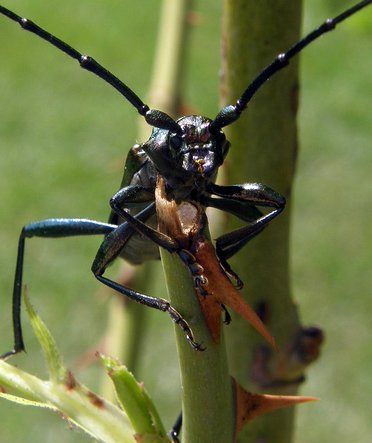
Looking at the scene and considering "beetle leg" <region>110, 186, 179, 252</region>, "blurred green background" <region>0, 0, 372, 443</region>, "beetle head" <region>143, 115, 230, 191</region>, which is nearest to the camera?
"beetle leg" <region>110, 186, 179, 252</region>

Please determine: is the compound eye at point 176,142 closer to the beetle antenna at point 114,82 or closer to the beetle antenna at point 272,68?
the beetle antenna at point 114,82

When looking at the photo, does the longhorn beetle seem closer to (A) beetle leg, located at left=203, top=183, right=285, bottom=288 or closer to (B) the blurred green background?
(A) beetle leg, located at left=203, top=183, right=285, bottom=288

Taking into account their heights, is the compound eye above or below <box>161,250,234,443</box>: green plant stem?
above

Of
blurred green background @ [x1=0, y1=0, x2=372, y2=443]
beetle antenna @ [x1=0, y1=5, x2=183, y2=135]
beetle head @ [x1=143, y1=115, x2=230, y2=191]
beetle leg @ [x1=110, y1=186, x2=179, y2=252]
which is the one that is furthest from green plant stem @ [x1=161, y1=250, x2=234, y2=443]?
blurred green background @ [x1=0, y1=0, x2=372, y2=443]

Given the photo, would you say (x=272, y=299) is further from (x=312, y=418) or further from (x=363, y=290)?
(x=363, y=290)

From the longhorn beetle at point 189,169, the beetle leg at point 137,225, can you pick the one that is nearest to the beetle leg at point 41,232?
the longhorn beetle at point 189,169

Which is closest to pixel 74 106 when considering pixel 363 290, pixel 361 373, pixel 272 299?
pixel 363 290
